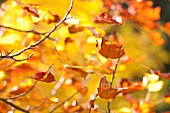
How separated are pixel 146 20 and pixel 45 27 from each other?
0.64 metres

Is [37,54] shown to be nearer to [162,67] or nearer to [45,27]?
[45,27]

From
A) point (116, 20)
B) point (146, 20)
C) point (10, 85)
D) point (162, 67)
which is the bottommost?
point (162, 67)

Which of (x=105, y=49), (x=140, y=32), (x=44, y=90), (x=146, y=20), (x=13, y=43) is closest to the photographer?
(x=105, y=49)

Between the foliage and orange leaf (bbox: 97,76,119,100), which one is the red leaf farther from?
orange leaf (bbox: 97,76,119,100)

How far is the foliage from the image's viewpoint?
3.51 feet

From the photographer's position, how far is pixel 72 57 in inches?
104

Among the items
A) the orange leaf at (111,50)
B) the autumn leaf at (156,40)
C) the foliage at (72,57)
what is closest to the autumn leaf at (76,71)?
the foliage at (72,57)

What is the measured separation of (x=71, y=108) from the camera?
1492 mm

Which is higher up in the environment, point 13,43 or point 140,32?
point 13,43

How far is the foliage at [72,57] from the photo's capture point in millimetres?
1071

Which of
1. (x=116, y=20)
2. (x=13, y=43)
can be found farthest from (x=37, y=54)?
(x=116, y=20)

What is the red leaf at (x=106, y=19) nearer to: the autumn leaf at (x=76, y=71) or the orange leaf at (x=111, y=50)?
the orange leaf at (x=111, y=50)

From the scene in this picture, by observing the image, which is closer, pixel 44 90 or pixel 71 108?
pixel 71 108

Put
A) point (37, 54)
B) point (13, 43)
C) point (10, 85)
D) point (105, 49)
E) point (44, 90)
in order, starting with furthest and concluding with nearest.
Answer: point (44, 90) → point (10, 85) → point (37, 54) → point (13, 43) → point (105, 49)
